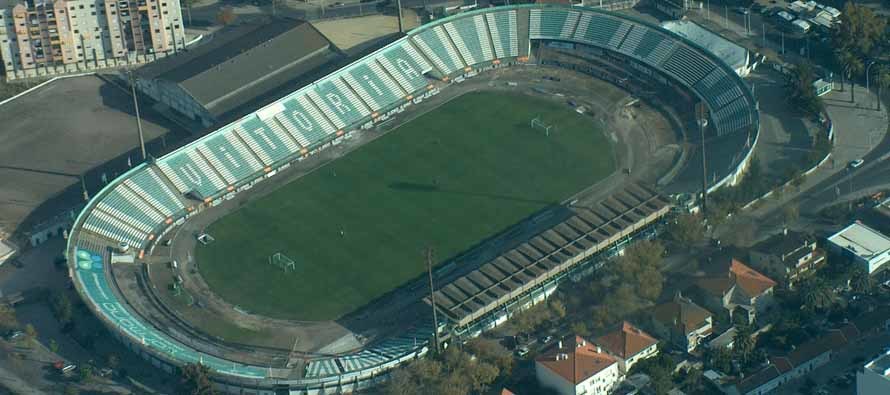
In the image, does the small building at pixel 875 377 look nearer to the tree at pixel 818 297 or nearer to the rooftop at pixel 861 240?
the tree at pixel 818 297

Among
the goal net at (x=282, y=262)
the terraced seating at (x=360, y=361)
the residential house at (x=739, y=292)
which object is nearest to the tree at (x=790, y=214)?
the residential house at (x=739, y=292)

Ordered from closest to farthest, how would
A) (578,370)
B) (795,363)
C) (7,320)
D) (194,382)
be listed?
1. (578,370)
2. (194,382)
3. (795,363)
4. (7,320)

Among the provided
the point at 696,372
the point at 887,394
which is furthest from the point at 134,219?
the point at 887,394

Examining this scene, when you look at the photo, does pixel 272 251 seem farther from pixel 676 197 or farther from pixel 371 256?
pixel 676 197

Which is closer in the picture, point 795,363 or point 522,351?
point 795,363

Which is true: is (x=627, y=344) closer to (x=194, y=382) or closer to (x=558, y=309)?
(x=558, y=309)

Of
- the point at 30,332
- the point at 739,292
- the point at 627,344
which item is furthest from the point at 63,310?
the point at 739,292

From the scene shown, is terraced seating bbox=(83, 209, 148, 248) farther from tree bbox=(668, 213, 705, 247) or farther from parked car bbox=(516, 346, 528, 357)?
tree bbox=(668, 213, 705, 247)
